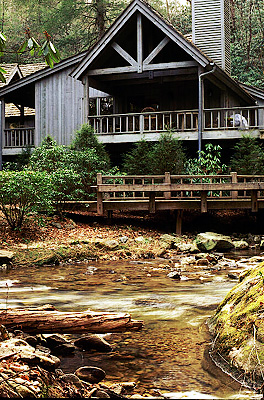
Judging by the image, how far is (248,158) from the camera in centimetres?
1959

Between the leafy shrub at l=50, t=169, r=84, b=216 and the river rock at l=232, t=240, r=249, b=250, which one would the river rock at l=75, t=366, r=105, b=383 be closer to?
the river rock at l=232, t=240, r=249, b=250

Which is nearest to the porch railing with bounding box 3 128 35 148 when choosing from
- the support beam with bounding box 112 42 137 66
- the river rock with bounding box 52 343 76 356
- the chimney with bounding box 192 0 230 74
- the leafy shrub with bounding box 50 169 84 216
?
the support beam with bounding box 112 42 137 66

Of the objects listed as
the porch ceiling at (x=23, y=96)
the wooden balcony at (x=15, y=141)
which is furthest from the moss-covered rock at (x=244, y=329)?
the porch ceiling at (x=23, y=96)

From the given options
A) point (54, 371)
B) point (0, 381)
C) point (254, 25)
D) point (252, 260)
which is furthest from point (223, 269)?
point (254, 25)

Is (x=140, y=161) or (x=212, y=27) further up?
(x=212, y=27)

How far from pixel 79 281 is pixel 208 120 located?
1438 centimetres

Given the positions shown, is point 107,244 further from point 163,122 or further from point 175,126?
point 175,126

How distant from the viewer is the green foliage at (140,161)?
65.4 ft

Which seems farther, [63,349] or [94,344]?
[94,344]

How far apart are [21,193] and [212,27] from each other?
15091 mm

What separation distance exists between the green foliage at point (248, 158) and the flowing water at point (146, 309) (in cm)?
811

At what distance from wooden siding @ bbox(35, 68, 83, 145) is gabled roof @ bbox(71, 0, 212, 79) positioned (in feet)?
7.10

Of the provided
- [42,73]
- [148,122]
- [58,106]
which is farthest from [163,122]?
[42,73]

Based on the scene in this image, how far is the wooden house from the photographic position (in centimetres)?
2056
